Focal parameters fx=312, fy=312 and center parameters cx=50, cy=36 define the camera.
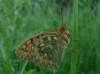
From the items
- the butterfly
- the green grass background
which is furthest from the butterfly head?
the green grass background

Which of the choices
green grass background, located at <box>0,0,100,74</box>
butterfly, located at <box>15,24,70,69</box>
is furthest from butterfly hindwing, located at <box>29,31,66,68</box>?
green grass background, located at <box>0,0,100,74</box>

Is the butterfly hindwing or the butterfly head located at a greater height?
the butterfly head

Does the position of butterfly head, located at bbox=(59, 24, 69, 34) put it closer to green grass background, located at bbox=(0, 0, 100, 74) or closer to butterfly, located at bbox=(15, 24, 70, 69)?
butterfly, located at bbox=(15, 24, 70, 69)

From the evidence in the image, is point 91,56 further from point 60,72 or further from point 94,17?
point 94,17

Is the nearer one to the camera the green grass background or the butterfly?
the butterfly

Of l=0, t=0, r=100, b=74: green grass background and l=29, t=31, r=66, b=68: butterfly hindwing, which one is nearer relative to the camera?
l=29, t=31, r=66, b=68: butterfly hindwing

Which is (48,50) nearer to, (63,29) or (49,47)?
(49,47)

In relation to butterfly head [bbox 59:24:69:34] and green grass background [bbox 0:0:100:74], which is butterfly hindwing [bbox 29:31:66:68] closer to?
butterfly head [bbox 59:24:69:34]

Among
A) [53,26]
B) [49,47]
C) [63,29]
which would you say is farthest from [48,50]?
[53,26]

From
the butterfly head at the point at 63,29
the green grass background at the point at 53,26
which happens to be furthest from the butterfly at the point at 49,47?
the green grass background at the point at 53,26
